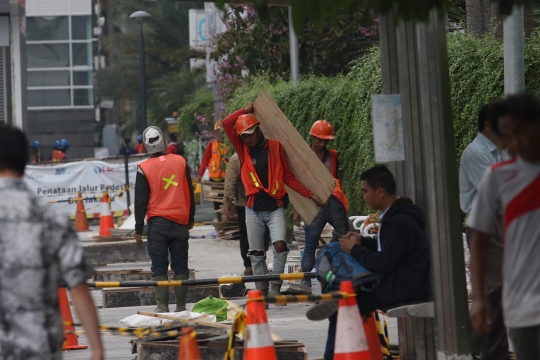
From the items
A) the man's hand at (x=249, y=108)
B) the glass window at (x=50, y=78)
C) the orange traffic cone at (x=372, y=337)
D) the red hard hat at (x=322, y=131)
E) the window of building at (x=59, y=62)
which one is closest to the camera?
the orange traffic cone at (x=372, y=337)

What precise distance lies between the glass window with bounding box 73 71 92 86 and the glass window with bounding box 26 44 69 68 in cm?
68

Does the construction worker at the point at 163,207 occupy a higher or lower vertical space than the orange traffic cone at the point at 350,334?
higher

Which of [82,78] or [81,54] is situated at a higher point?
[81,54]

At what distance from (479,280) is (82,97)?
4474cm

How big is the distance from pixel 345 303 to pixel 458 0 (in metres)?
13.6

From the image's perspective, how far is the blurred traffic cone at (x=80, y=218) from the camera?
23.2 metres

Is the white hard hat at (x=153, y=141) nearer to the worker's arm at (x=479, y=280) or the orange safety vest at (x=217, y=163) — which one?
the worker's arm at (x=479, y=280)

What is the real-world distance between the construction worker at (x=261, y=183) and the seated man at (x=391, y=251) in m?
3.82

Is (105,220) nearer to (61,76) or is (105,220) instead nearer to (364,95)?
(364,95)

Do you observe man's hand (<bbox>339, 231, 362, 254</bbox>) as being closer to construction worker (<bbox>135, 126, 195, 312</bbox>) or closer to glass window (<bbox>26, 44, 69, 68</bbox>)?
construction worker (<bbox>135, 126, 195, 312</bbox>)

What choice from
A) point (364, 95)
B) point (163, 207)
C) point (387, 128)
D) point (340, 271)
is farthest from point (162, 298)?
point (364, 95)

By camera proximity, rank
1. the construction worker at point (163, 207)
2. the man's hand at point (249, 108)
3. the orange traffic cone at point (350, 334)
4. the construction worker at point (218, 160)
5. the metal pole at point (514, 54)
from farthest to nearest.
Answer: the construction worker at point (218, 160) → the man's hand at point (249, 108) → the construction worker at point (163, 207) → the metal pole at point (514, 54) → the orange traffic cone at point (350, 334)

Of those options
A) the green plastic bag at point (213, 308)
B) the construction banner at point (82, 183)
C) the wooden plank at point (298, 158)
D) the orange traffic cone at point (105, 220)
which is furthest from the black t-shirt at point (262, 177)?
the construction banner at point (82, 183)

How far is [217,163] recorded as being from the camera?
20.9m
